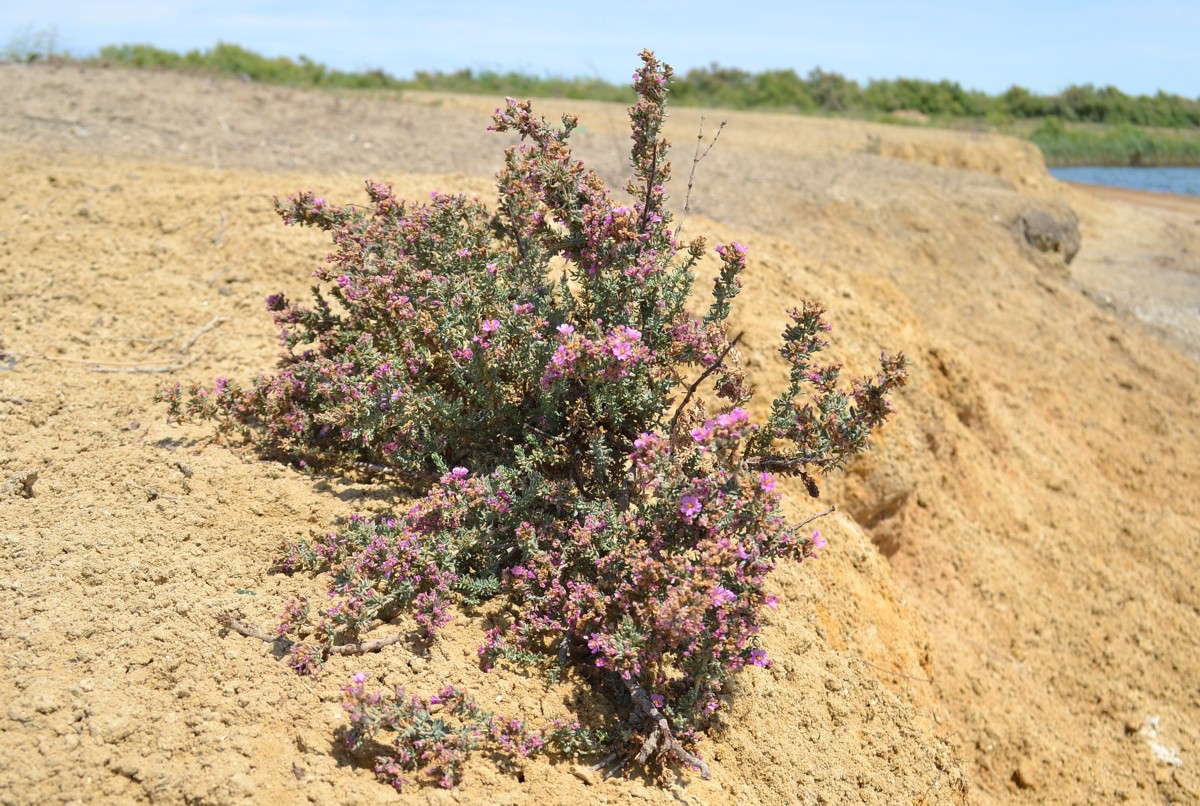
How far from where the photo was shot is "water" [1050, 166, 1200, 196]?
32.9 meters

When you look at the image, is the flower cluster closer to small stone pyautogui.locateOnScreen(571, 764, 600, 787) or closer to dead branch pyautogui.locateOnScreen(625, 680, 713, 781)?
small stone pyautogui.locateOnScreen(571, 764, 600, 787)

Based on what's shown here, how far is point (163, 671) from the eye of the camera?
2.58 metres

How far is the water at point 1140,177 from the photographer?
3291cm

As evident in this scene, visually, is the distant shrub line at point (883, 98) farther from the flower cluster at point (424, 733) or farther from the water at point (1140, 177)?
the flower cluster at point (424, 733)

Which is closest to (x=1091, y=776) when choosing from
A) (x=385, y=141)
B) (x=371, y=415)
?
(x=371, y=415)

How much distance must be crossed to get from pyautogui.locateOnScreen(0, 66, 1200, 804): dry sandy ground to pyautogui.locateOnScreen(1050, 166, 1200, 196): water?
81.6ft

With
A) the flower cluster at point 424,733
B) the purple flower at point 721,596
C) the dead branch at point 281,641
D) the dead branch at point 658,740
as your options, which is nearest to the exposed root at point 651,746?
the dead branch at point 658,740

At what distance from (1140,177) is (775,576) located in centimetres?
4054

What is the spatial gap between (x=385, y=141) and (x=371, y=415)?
7589 millimetres

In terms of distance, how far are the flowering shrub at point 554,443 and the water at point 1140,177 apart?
33.9 m

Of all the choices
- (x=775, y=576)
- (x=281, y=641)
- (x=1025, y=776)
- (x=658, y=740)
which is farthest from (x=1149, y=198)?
(x=281, y=641)

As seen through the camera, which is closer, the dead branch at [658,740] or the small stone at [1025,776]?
the dead branch at [658,740]

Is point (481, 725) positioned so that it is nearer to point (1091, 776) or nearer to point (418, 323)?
point (418, 323)

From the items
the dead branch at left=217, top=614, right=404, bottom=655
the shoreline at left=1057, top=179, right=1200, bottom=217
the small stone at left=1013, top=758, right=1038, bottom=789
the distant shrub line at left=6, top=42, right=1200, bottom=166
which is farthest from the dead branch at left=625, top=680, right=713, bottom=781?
the shoreline at left=1057, top=179, right=1200, bottom=217
